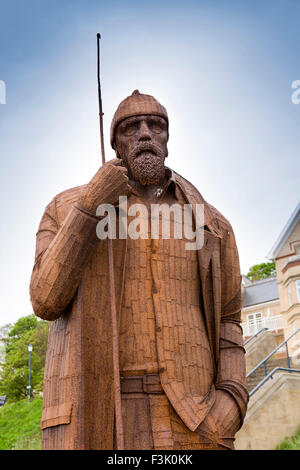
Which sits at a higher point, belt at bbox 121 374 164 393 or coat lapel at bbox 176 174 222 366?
coat lapel at bbox 176 174 222 366

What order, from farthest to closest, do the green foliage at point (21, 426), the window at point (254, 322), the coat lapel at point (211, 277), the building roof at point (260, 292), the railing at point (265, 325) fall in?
the building roof at point (260, 292) < the window at point (254, 322) < the railing at point (265, 325) < the green foliage at point (21, 426) < the coat lapel at point (211, 277)

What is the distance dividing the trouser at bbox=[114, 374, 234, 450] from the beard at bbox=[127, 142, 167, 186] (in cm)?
129

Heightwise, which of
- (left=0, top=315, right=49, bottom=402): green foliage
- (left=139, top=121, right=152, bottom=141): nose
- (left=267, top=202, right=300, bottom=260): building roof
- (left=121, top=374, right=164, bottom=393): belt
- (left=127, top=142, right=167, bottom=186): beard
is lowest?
(left=121, top=374, right=164, bottom=393): belt

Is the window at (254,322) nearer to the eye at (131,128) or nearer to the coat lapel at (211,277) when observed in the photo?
the coat lapel at (211,277)

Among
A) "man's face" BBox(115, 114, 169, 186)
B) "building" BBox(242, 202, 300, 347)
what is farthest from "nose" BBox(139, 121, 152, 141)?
"building" BBox(242, 202, 300, 347)

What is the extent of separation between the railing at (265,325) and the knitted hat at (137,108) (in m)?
31.2

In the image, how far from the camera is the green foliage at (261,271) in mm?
52969

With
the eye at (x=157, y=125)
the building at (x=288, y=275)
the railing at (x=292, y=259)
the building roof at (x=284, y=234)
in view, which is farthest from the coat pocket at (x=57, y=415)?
the building roof at (x=284, y=234)

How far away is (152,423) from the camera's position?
3195 mm

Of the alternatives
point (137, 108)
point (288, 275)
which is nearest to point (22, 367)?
point (288, 275)

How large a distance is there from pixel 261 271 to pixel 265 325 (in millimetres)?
18008

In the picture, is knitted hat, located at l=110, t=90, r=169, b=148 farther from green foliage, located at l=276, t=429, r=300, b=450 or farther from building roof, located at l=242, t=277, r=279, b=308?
building roof, located at l=242, t=277, r=279, b=308

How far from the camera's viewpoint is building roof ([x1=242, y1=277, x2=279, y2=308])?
4150 centimetres
